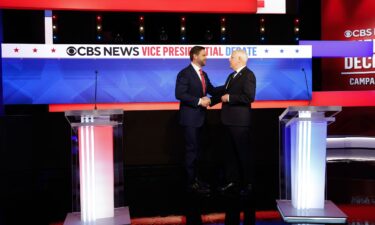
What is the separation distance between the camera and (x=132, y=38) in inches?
247

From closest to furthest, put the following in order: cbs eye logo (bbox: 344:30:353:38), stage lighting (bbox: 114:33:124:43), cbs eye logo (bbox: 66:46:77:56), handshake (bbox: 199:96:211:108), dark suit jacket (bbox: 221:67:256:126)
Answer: dark suit jacket (bbox: 221:67:256:126), handshake (bbox: 199:96:211:108), cbs eye logo (bbox: 66:46:77:56), stage lighting (bbox: 114:33:124:43), cbs eye logo (bbox: 344:30:353:38)

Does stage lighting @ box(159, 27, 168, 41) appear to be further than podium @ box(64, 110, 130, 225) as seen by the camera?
Yes

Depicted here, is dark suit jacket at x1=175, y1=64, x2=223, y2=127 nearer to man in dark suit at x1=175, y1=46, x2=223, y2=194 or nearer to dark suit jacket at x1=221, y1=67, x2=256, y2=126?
man in dark suit at x1=175, y1=46, x2=223, y2=194

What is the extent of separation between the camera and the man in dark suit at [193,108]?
4.01 meters

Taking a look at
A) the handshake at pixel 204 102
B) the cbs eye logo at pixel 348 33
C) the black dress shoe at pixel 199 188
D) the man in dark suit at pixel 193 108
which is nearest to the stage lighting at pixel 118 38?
the man in dark suit at pixel 193 108

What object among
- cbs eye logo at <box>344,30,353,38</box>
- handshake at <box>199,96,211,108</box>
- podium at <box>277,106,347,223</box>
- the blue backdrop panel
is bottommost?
podium at <box>277,106,347,223</box>

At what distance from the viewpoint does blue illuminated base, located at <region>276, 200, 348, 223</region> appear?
292 cm

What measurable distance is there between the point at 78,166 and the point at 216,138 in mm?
2235

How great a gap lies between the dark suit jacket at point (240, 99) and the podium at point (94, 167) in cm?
123

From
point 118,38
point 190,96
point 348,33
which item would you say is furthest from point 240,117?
point 348,33

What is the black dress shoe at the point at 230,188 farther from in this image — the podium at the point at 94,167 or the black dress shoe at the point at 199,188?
the podium at the point at 94,167

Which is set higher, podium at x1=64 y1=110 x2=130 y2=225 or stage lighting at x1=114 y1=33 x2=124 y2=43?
stage lighting at x1=114 y1=33 x2=124 y2=43

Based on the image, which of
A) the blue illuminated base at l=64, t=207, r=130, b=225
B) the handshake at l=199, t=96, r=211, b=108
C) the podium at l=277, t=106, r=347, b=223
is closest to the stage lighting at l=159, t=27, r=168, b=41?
the handshake at l=199, t=96, r=211, b=108

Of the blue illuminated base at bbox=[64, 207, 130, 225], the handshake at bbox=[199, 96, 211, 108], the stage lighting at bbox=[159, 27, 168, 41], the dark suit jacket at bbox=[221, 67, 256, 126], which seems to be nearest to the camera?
the blue illuminated base at bbox=[64, 207, 130, 225]
